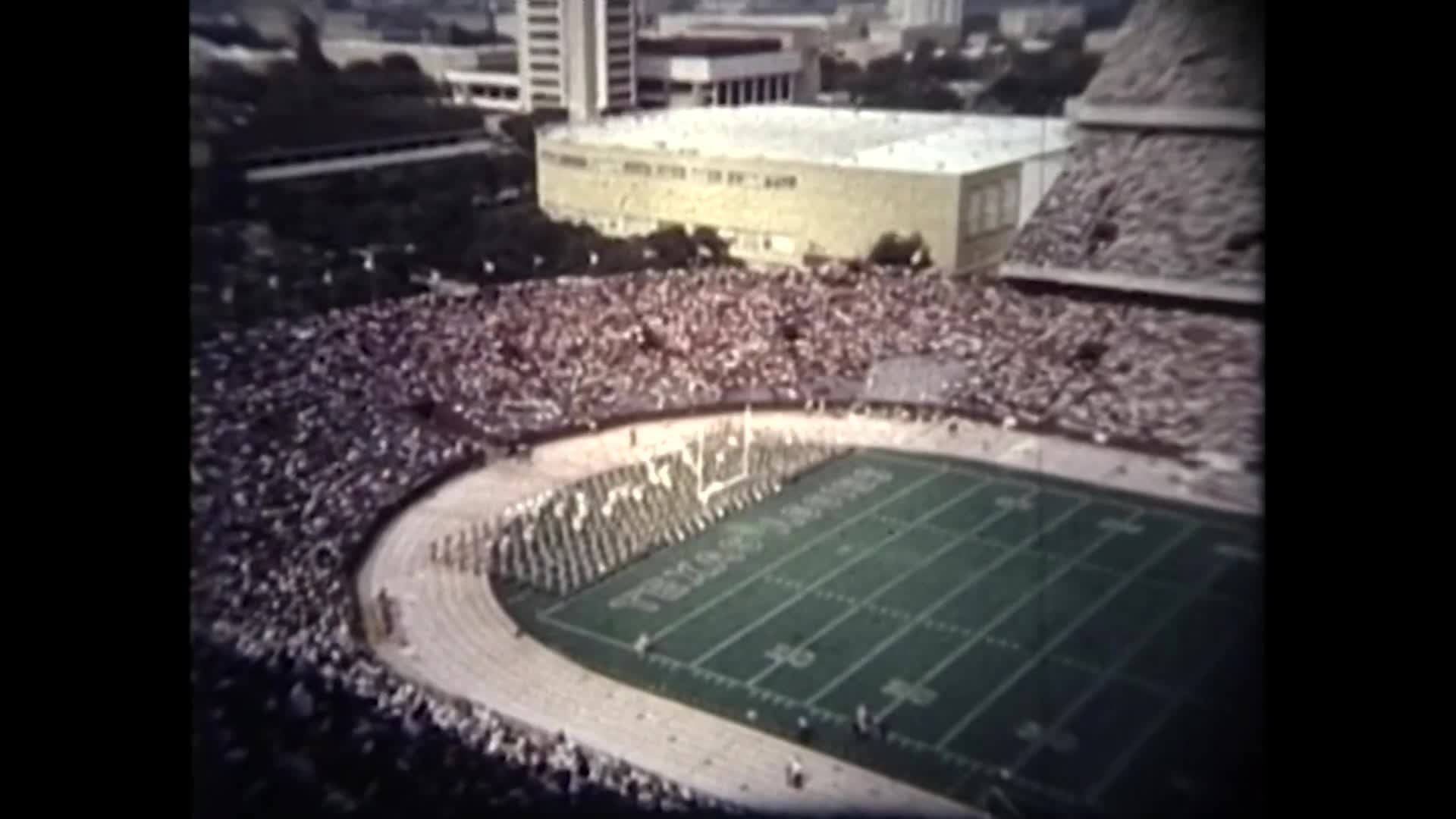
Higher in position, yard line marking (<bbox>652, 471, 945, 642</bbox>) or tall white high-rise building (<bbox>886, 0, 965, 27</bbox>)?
tall white high-rise building (<bbox>886, 0, 965, 27</bbox>)

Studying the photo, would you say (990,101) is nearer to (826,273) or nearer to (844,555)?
(826,273)

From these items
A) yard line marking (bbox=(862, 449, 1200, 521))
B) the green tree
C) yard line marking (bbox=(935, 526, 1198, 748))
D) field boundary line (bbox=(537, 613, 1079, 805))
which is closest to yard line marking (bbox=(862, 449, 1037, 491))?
yard line marking (bbox=(862, 449, 1200, 521))

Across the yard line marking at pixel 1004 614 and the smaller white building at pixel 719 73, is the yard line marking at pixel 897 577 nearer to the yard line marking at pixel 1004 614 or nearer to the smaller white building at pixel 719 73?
the yard line marking at pixel 1004 614

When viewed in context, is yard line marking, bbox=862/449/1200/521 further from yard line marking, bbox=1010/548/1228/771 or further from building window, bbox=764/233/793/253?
building window, bbox=764/233/793/253

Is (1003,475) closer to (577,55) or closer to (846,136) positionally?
(846,136)

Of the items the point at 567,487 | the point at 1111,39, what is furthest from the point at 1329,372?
the point at 567,487

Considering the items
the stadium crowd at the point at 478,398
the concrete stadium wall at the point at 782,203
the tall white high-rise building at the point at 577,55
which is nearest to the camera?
the stadium crowd at the point at 478,398

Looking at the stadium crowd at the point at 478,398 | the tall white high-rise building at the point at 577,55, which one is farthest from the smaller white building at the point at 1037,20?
the tall white high-rise building at the point at 577,55
